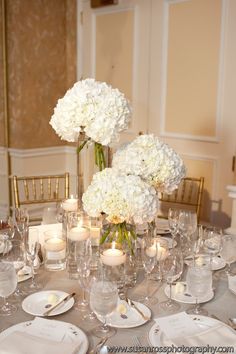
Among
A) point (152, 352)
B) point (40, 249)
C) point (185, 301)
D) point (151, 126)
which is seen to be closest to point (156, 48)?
point (151, 126)

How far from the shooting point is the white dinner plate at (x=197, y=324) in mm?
1207

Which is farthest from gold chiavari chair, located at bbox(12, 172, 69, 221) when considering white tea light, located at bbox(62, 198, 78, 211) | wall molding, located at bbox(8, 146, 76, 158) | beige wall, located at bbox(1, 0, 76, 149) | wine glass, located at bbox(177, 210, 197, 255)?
wine glass, located at bbox(177, 210, 197, 255)

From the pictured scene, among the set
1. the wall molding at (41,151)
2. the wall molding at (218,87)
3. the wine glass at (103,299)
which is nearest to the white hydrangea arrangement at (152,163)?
the wine glass at (103,299)

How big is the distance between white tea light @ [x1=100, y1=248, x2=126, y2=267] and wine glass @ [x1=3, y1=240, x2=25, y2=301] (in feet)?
1.03

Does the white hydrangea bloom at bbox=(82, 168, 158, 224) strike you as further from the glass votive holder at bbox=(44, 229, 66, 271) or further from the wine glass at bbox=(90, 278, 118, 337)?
the glass votive holder at bbox=(44, 229, 66, 271)

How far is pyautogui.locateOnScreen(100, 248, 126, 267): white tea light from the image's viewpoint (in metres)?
1.47

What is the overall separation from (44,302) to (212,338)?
554 mm

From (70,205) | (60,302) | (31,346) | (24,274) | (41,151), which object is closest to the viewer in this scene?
(31,346)

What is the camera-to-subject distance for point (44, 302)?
56.6 inches

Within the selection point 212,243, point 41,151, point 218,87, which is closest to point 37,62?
point 41,151

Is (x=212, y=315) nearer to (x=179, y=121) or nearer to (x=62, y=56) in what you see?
(x=179, y=121)

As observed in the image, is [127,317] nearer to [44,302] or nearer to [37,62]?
[44,302]

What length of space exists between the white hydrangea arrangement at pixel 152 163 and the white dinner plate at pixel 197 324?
1.50 ft

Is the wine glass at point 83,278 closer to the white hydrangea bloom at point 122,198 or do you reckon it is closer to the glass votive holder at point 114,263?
the glass votive holder at point 114,263
